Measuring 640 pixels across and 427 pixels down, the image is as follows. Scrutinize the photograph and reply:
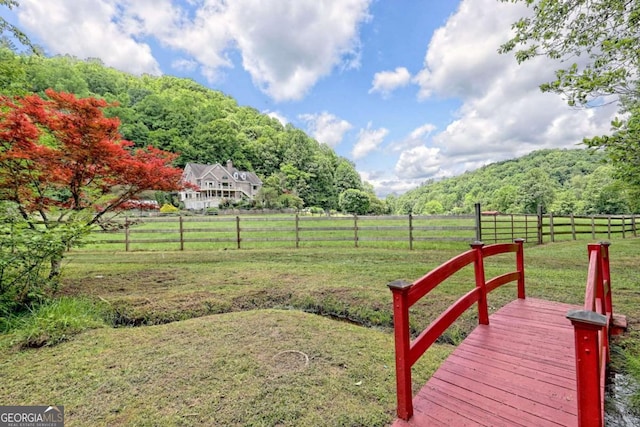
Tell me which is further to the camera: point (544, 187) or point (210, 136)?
point (210, 136)

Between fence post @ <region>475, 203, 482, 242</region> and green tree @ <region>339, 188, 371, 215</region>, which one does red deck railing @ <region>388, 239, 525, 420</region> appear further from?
green tree @ <region>339, 188, 371, 215</region>

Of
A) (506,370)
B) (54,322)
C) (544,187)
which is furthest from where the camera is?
(544,187)

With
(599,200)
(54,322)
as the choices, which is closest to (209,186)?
(54,322)

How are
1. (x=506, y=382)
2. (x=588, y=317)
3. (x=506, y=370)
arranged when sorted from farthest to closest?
(x=506, y=370) < (x=506, y=382) < (x=588, y=317)

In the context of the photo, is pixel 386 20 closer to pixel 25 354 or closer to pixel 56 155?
pixel 56 155

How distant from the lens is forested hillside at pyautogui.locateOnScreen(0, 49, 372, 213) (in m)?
38.4

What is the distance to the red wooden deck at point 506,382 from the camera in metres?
1.58

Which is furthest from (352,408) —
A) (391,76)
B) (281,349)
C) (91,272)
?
(391,76)

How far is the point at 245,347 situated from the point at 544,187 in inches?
1972

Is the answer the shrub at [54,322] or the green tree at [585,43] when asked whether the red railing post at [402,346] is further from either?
the shrub at [54,322]

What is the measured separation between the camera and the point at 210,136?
154ft

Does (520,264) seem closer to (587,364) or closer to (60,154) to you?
(587,364)

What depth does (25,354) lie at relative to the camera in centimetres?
271

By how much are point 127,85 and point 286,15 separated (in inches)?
2193
